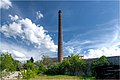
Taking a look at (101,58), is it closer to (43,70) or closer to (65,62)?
(65,62)

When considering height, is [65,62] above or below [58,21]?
below

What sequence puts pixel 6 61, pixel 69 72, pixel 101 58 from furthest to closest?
pixel 69 72 < pixel 101 58 < pixel 6 61

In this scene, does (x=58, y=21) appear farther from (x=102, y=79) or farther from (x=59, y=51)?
(x=102, y=79)

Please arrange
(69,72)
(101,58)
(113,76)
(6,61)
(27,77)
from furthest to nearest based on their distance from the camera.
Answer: (69,72) < (101,58) < (6,61) < (27,77) < (113,76)

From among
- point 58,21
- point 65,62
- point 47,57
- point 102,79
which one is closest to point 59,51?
point 65,62

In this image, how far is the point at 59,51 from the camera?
83062mm

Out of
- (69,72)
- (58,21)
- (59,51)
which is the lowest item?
(69,72)

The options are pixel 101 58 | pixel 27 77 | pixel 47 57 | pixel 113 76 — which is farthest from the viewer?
pixel 47 57

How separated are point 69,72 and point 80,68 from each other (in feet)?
21.1

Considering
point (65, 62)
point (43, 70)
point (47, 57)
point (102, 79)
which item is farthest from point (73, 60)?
point (102, 79)

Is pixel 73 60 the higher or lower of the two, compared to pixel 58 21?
lower

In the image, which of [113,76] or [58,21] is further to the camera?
[58,21]

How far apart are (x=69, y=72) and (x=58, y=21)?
17575mm

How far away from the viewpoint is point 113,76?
44.3 ft
